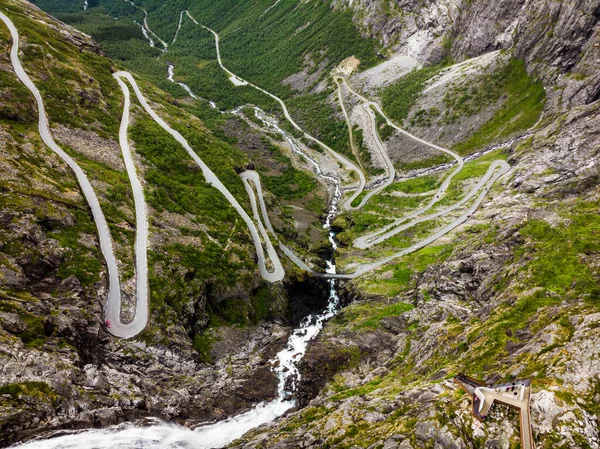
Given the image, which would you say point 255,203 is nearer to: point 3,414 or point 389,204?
point 389,204

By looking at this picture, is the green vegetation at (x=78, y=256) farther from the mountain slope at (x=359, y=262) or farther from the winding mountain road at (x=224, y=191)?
the winding mountain road at (x=224, y=191)

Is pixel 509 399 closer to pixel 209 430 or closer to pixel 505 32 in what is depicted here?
pixel 209 430

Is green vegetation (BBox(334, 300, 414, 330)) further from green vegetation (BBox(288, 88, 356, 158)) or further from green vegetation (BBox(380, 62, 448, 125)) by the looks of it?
green vegetation (BBox(380, 62, 448, 125))

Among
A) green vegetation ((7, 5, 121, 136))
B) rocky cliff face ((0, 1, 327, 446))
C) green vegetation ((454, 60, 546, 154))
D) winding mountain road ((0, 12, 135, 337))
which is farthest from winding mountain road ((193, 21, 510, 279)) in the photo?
green vegetation ((7, 5, 121, 136))

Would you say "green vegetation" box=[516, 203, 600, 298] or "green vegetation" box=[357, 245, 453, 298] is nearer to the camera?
"green vegetation" box=[516, 203, 600, 298]

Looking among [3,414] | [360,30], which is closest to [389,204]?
[3,414]

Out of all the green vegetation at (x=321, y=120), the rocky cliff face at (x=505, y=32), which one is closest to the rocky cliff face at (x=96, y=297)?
the green vegetation at (x=321, y=120)

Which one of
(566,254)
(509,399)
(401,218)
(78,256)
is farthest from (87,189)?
(401,218)

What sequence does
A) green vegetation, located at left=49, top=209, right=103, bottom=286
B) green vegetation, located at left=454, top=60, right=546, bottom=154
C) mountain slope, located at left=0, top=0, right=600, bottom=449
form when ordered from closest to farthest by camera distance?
1. mountain slope, located at left=0, top=0, right=600, bottom=449
2. green vegetation, located at left=49, top=209, right=103, bottom=286
3. green vegetation, located at left=454, top=60, right=546, bottom=154

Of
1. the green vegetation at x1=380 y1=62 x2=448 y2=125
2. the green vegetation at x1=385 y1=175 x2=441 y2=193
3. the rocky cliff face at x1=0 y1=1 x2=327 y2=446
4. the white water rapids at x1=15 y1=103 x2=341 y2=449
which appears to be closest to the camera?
the white water rapids at x1=15 y1=103 x2=341 y2=449
